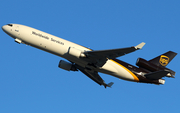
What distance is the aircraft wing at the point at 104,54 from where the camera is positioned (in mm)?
34019

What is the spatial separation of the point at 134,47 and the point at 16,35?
775 inches

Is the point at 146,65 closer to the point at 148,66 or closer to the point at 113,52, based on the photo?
the point at 148,66

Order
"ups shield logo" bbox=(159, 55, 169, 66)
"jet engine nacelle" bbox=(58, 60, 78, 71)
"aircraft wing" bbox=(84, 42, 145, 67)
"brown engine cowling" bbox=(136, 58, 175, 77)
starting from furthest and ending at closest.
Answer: "ups shield logo" bbox=(159, 55, 169, 66) → "jet engine nacelle" bbox=(58, 60, 78, 71) → "brown engine cowling" bbox=(136, 58, 175, 77) → "aircraft wing" bbox=(84, 42, 145, 67)

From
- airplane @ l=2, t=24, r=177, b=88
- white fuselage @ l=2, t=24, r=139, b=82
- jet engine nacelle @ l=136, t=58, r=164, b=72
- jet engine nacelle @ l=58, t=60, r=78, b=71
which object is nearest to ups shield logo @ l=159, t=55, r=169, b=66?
airplane @ l=2, t=24, r=177, b=88

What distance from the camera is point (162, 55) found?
46375mm

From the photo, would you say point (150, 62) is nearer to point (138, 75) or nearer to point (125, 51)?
point (138, 75)

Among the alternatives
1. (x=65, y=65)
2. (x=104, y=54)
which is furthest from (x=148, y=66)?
(x=65, y=65)

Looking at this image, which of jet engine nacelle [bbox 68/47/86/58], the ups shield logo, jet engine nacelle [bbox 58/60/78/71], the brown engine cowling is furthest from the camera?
the ups shield logo

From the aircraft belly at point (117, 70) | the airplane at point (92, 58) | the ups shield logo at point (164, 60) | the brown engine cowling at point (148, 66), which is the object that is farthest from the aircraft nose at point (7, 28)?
the ups shield logo at point (164, 60)

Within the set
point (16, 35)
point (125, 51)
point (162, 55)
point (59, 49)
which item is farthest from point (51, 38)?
point (162, 55)

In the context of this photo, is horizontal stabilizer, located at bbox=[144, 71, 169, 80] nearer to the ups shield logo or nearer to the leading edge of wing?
the ups shield logo

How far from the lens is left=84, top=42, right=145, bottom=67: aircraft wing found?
34019 mm

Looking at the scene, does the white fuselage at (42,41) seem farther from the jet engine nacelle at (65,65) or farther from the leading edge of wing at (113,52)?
the jet engine nacelle at (65,65)

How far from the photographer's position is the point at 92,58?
128 ft
